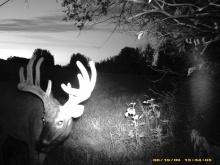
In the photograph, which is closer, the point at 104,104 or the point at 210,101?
the point at 210,101

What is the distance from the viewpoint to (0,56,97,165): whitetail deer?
470 cm

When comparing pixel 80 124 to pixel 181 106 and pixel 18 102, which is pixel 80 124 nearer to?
pixel 18 102

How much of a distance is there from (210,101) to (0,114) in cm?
447

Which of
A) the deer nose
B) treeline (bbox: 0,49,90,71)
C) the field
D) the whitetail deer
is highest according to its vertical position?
treeline (bbox: 0,49,90,71)

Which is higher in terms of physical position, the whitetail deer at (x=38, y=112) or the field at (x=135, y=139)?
the whitetail deer at (x=38, y=112)

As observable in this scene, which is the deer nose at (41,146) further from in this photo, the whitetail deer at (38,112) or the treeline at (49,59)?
the treeline at (49,59)

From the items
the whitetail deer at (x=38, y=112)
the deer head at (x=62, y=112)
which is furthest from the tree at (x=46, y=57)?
the deer head at (x=62, y=112)

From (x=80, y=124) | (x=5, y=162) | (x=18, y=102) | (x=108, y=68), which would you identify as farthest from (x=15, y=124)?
(x=108, y=68)

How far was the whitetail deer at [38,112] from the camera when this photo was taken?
470 centimetres

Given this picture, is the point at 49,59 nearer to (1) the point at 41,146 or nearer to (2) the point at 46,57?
(2) the point at 46,57

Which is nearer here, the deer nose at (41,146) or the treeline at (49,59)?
the deer nose at (41,146)

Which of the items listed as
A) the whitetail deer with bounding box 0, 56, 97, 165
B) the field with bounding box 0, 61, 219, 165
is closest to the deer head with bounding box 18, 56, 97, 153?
the whitetail deer with bounding box 0, 56, 97, 165

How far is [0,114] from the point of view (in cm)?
591

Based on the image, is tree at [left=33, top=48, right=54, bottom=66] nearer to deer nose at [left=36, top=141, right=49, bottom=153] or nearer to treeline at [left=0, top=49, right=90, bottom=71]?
treeline at [left=0, top=49, right=90, bottom=71]
